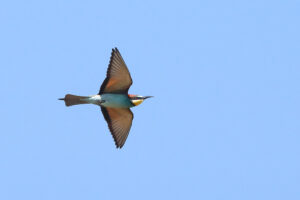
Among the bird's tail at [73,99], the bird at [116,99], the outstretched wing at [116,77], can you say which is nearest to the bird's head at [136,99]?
the bird at [116,99]

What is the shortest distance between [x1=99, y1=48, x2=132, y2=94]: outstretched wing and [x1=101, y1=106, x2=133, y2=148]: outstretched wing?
374mm

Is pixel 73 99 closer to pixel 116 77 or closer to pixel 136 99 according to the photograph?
pixel 116 77

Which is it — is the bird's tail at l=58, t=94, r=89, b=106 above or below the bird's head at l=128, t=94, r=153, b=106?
below

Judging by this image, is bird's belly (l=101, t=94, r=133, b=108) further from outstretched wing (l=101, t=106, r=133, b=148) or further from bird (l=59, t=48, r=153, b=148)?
outstretched wing (l=101, t=106, r=133, b=148)

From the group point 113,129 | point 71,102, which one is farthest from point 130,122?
point 71,102

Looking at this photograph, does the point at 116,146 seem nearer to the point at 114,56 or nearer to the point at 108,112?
the point at 108,112

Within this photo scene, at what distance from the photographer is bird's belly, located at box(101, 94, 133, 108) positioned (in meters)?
10.7

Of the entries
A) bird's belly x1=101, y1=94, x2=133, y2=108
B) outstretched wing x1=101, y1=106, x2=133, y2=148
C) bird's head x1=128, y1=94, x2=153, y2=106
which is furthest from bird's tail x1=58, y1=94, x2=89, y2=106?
bird's head x1=128, y1=94, x2=153, y2=106

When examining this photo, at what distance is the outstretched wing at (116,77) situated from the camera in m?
10.3

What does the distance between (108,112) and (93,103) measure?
37cm

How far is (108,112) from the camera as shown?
434 inches

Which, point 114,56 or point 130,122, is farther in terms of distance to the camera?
point 130,122

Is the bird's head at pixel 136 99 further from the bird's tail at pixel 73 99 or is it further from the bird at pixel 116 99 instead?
the bird's tail at pixel 73 99

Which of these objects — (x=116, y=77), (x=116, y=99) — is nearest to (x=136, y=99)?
(x=116, y=99)
